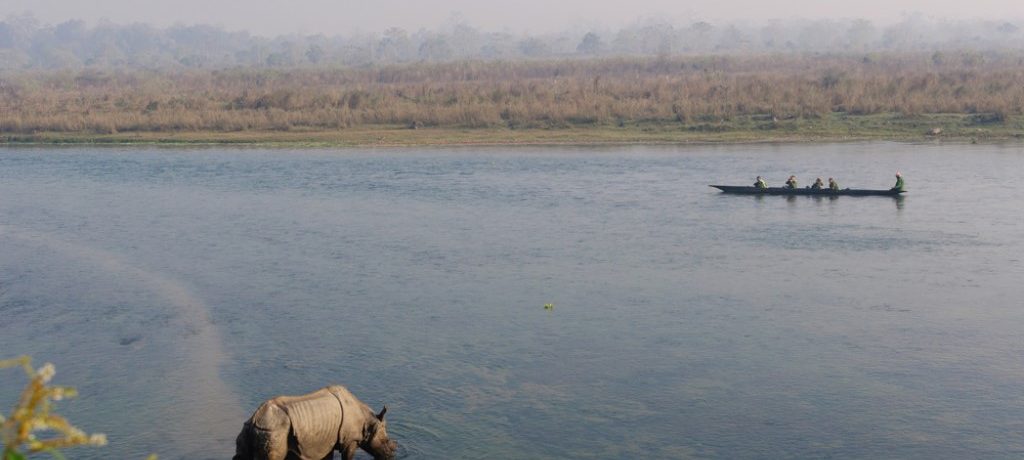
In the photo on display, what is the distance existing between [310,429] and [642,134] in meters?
40.4

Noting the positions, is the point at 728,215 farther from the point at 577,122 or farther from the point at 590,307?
the point at 577,122

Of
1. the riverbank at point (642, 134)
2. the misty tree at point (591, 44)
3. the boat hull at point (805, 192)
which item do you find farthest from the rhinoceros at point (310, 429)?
the misty tree at point (591, 44)

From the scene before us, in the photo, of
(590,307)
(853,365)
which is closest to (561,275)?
(590,307)

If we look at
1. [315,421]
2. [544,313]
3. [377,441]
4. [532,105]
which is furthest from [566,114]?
[315,421]

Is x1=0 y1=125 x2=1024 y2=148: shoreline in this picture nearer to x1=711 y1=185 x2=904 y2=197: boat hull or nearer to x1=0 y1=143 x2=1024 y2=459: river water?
x1=0 y1=143 x2=1024 y2=459: river water

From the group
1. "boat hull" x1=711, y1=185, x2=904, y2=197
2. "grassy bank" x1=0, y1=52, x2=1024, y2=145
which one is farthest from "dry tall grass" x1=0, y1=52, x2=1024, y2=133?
"boat hull" x1=711, y1=185, x2=904, y2=197

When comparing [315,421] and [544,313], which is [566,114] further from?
[315,421]

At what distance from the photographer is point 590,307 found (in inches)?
756

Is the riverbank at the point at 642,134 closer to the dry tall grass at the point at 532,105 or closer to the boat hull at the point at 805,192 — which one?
the dry tall grass at the point at 532,105

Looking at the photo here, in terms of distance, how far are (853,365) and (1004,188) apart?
774 inches

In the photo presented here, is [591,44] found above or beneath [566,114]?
above

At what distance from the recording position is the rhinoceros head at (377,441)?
38.8ft

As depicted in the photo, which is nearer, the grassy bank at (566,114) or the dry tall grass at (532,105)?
the grassy bank at (566,114)

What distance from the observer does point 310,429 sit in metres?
11.0
